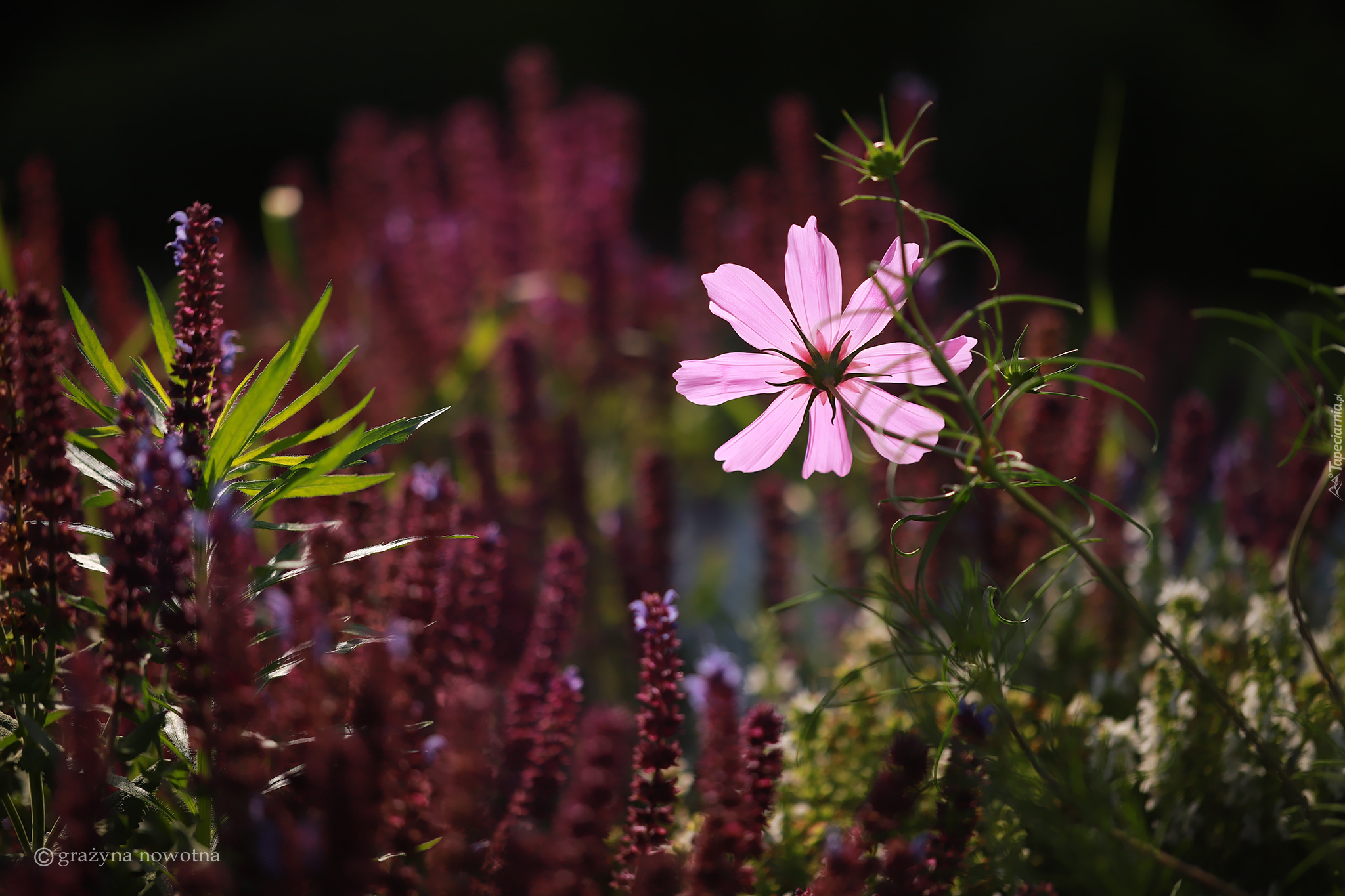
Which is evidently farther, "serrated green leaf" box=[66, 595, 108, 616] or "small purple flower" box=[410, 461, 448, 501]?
"small purple flower" box=[410, 461, 448, 501]

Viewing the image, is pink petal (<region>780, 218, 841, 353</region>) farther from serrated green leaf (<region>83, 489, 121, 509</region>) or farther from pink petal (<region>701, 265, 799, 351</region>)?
serrated green leaf (<region>83, 489, 121, 509</region>)

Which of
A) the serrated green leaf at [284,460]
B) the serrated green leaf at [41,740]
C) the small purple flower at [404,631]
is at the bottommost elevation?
the serrated green leaf at [41,740]

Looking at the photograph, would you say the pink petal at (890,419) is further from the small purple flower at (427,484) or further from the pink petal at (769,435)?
the small purple flower at (427,484)

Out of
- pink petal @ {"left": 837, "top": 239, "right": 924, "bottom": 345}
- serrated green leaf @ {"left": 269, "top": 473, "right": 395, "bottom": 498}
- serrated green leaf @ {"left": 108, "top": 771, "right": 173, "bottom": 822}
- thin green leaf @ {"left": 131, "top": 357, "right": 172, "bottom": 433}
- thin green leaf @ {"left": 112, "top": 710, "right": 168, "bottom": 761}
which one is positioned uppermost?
pink petal @ {"left": 837, "top": 239, "right": 924, "bottom": 345}

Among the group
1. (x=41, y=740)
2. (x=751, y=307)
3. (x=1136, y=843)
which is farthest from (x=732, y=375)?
(x=41, y=740)

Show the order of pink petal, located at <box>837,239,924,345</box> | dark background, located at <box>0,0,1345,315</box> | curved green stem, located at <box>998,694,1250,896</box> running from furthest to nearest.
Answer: dark background, located at <box>0,0,1345,315</box>, pink petal, located at <box>837,239,924,345</box>, curved green stem, located at <box>998,694,1250,896</box>

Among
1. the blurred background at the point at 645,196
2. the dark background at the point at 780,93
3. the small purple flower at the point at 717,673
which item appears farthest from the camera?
the dark background at the point at 780,93

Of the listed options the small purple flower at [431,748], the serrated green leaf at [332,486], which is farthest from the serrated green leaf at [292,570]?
the small purple flower at [431,748]

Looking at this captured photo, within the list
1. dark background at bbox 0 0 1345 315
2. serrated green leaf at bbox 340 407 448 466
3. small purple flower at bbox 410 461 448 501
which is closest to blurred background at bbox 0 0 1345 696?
dark background at bbox 0 0 1345 315
